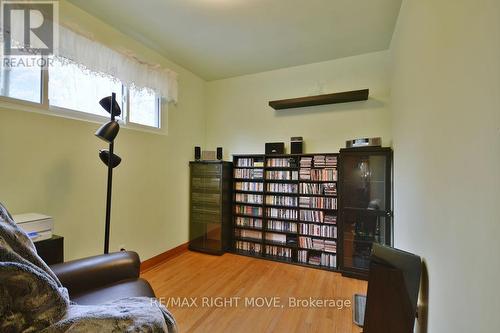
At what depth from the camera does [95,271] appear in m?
1.38

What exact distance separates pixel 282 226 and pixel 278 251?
0.35 meters

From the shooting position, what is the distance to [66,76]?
204 cm

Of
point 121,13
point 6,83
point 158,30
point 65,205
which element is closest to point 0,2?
point 6,83

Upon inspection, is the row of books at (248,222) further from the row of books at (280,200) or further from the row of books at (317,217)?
the row of books at (317,217)

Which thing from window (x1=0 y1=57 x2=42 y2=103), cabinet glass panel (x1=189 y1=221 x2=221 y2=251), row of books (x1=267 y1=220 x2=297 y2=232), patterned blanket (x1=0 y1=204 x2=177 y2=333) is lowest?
cabinet glass panel (x1=189 y1=221 x2=221 y2=251)

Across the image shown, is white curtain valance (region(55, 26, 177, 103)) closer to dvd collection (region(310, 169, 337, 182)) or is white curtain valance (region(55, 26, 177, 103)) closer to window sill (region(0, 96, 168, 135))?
window sill (region(0, 96, 168, 135))

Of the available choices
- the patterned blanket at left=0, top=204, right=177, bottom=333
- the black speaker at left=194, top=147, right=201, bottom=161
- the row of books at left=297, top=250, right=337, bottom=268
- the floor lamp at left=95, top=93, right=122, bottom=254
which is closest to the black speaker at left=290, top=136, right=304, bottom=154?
the row of books at left=297, top=250, right=337, bottom=268

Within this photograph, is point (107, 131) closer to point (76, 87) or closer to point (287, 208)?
point (76, 87)

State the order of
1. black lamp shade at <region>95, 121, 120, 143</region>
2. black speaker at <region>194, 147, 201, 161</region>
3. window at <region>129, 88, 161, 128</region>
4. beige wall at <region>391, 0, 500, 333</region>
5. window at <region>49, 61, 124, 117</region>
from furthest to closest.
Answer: black speaker at <region>194, 147, 201, 161</region> < window at <region>129, 88, 161, 128</region> < window at <region>49, 61, 124, 117</region> < black lamp shade at <region>95, 121, 120, 143</region> < beige wall at <region>391, 0, 500, 333</region>

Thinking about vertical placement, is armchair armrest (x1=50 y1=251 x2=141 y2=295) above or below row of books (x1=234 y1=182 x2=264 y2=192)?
below

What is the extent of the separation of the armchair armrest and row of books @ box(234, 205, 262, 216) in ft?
6.17

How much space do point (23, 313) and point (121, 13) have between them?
8.16 ft

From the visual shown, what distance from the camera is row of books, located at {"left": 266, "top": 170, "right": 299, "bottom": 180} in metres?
3.05

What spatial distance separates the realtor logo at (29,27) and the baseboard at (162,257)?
2303 mm
